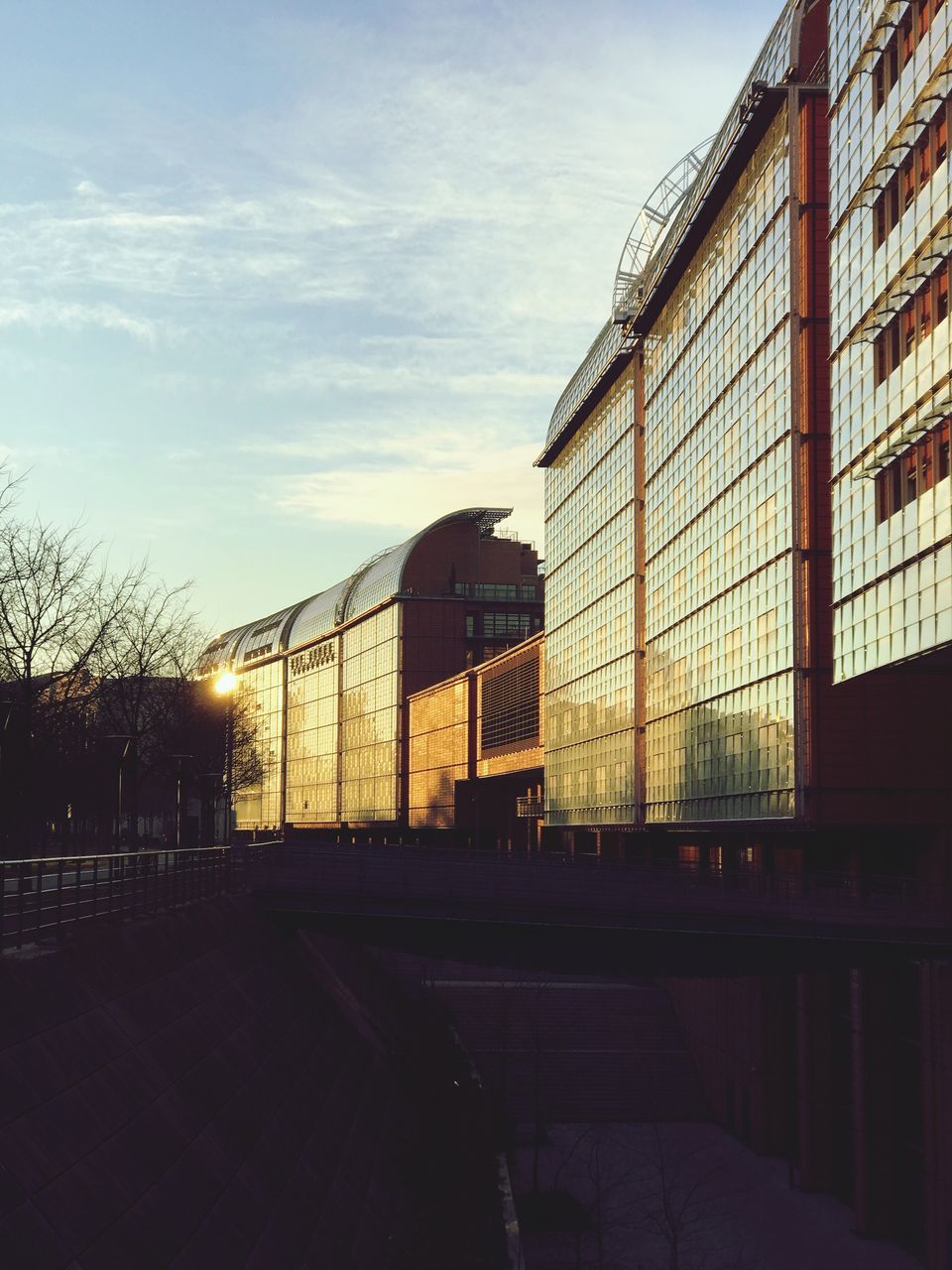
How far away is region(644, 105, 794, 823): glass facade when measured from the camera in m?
53.2

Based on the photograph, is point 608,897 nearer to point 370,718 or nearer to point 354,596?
point 370,718

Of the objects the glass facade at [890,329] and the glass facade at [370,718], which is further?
the glass facade at [370,718]

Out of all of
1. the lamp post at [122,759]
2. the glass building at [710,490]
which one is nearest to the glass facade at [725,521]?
the glass building at [710,490]

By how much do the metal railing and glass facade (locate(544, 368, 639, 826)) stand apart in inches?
1429

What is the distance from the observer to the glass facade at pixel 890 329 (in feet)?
126

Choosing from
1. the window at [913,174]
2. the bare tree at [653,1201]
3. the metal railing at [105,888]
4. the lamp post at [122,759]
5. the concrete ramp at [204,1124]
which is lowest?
the bare tree at [653,1201]

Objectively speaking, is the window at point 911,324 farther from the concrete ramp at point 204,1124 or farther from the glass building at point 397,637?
the glass building at point 397,637

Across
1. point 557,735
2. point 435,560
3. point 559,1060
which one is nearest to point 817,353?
point 559,1060

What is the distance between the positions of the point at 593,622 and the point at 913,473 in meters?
48.7

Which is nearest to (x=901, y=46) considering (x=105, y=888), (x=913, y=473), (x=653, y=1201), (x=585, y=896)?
(x=913, y=473)

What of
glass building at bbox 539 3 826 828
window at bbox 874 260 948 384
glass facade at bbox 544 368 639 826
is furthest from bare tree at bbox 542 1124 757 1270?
window at bbox 874 260 948 384

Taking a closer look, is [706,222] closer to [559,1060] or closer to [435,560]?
[559,1060]

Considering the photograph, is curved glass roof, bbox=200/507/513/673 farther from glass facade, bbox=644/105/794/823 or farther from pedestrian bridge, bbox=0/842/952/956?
pedestrian bridge, bbox=0/842/952/956

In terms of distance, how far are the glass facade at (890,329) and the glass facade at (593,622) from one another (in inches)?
1301
